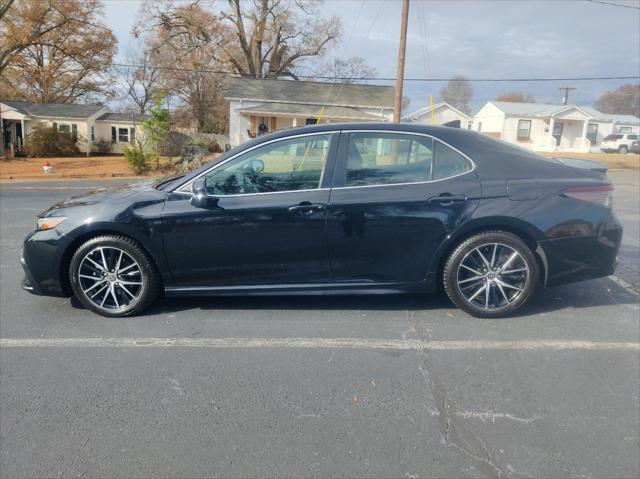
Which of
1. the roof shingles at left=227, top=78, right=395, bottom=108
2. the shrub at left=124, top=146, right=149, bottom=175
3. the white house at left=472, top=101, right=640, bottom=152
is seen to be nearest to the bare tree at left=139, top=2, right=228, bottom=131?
the roof shingles at left=227, top=78, right=395, bottom=108

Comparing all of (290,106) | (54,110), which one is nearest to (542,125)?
(290,106)

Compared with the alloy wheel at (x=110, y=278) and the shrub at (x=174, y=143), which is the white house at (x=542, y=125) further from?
the alloy wheel at (x=110, y=278)

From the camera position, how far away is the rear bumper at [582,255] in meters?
4.13

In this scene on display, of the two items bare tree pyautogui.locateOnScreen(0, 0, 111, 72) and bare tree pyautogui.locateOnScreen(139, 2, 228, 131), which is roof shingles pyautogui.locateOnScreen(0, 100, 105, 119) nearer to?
bare tree pyautogui.locateOnScreen(0, 0, 111, 72)

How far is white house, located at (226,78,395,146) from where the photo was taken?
3000 centimetres

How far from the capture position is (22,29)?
37.1 meters

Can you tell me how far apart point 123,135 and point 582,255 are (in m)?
42.8

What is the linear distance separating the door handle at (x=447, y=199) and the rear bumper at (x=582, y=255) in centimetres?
80

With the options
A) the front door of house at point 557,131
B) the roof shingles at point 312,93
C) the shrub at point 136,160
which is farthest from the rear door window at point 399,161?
the front door of house at point 557,131

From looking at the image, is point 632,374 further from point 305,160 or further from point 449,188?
point 305,160

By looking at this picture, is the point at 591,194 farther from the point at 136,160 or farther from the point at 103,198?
the point at 136,160

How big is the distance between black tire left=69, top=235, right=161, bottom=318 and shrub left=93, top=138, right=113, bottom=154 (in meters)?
40.5

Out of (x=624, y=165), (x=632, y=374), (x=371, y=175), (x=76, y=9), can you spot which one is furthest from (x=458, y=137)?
(x=76, y=9)

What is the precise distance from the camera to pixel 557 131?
→ 153ft
